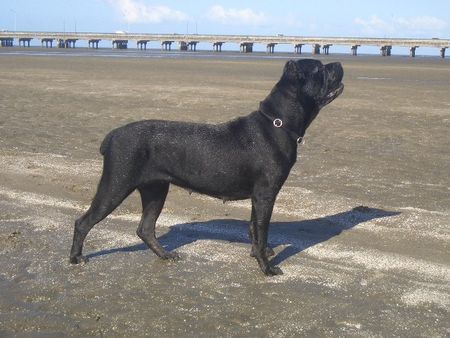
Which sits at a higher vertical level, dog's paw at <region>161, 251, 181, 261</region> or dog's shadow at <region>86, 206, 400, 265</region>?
dog's paw at <region>161, 251, 181, 261</region>

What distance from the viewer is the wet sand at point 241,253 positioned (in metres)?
5.06

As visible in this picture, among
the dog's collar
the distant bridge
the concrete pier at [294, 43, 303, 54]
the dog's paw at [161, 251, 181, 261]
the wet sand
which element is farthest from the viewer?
the concrete pier at [294, 43, 303, 54]

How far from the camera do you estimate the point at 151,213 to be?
22.4 feet

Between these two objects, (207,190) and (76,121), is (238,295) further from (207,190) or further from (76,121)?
(76,121)

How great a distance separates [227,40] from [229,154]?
12283cm

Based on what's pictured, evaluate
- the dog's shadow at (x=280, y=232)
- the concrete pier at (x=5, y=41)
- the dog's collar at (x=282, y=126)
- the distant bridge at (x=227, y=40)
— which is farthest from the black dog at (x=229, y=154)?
the concrete pier at (x=5, y=41)

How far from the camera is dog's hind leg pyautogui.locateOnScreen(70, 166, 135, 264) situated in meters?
6.18

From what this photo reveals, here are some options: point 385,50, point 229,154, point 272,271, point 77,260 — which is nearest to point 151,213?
point 77,260

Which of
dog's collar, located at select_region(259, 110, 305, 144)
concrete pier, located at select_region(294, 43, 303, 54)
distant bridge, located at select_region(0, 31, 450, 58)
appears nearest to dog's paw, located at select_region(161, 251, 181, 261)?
dog's collar, located at select_region(259, 110, 305, 144)

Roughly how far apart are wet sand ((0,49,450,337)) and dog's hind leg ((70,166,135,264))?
0.20m

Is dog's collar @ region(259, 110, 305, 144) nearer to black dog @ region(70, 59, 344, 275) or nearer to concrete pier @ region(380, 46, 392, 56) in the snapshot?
black dog @ region(70, 59, 344, 275)

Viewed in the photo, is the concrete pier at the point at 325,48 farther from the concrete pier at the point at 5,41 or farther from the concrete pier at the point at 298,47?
the concrete pier at the point at 5,41

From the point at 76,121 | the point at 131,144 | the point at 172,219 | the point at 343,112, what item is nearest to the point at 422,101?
the point at 343,112

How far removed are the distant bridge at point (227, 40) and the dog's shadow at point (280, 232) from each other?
103205mm
